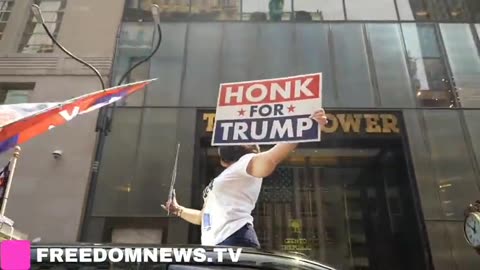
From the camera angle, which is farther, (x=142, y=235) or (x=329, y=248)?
(x=329, y=248)

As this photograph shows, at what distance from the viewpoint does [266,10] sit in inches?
530

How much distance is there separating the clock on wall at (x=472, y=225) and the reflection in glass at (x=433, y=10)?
19.4 feet

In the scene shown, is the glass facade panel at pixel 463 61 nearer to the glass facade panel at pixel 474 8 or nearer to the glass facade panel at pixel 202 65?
the glass facade panel at pixel 474 8

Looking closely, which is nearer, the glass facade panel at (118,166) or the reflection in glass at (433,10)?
the glass facade panel at (118,166)

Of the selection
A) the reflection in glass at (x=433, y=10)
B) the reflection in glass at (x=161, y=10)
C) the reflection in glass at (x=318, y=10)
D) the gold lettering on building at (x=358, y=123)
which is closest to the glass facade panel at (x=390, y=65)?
the gold lettering on building at (x=358, y=123)

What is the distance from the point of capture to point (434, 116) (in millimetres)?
11766

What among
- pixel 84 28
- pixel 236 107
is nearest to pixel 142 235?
pixel 236 107

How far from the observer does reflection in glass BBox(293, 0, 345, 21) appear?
13.3m

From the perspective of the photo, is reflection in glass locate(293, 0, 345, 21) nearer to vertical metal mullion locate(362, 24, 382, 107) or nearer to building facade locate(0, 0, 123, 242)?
vertical metal mullion locate(362, 24, 382, 107)

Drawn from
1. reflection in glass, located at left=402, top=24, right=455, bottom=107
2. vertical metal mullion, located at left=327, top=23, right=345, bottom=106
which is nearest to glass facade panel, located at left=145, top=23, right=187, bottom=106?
vertical metal mullion, located at left=327, top=23, right=345, bottom=106

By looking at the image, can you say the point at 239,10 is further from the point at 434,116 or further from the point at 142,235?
the point at 142,235

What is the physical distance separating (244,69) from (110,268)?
10217 millimetres

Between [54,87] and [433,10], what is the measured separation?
11133 millimetres

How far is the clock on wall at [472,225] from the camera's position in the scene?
947 cm
